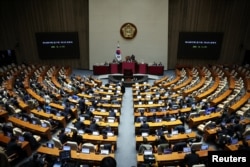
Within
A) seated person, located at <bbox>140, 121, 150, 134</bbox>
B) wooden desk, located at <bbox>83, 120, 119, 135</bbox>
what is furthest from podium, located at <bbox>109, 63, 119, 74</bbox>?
seated person, located at <bbox>140, 121, 150, 134</bbox>

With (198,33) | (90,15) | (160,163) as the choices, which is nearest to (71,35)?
(90,15)

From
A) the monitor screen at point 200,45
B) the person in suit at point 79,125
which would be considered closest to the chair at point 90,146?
the person in suit at point 79,125

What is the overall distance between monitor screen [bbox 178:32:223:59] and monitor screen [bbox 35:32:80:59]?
11156 mm

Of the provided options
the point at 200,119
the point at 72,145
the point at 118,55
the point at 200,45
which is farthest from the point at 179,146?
the point at 200,45

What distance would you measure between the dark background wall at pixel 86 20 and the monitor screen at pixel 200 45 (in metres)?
0.46

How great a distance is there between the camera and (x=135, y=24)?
25.2 metres

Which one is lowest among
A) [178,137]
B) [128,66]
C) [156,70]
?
[178,137]

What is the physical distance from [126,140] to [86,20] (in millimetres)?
16607

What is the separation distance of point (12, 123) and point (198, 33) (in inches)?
776

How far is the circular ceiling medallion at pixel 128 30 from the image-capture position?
25.2 m

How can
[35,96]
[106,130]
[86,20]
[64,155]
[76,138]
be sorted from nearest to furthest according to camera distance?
[64,155] < [76,138] < [106,130] < [35,96] < [86,20]

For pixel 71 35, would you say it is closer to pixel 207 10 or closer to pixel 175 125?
pixel 207 10

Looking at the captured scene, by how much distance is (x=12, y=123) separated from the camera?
487 inches

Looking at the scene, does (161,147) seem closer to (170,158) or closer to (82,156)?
(170,158)
